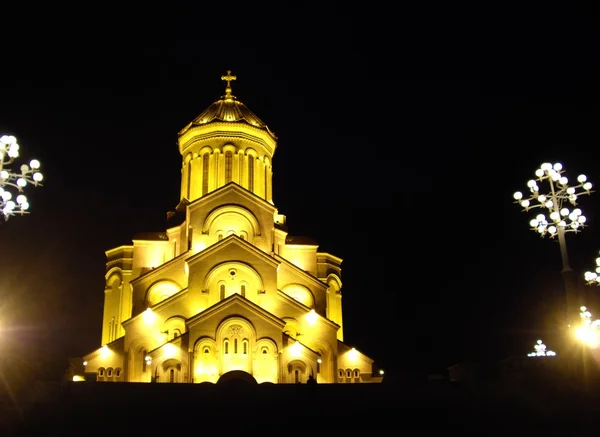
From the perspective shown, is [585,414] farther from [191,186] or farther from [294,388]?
[191,186]

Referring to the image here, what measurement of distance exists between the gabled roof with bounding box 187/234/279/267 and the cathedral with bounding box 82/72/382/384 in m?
0.04

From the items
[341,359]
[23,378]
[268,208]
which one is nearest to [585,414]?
[23,378]

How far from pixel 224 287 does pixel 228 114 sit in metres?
10.5

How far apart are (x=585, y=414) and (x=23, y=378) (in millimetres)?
12425

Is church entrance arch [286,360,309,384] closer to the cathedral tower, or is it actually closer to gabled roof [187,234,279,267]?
gabled roof [187,234,279,267]

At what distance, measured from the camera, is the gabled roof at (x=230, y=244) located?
28.0m

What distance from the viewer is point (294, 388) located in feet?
54.7

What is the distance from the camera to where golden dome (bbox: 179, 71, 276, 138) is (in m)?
34.5

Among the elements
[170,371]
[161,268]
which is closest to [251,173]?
[161,268]

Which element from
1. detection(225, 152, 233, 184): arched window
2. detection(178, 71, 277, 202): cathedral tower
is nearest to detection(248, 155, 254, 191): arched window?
detection(178, 71, 277, 202): cathedral tower

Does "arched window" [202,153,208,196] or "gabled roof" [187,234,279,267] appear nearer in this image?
"gabled roof" [187,234,279,267]

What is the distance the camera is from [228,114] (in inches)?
1374

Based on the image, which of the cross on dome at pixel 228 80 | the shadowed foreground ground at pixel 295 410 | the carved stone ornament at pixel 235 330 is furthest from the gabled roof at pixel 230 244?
the shadowed foreground ground at pixel 295 410

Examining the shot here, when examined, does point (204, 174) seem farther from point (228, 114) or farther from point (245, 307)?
point (245, 307)
